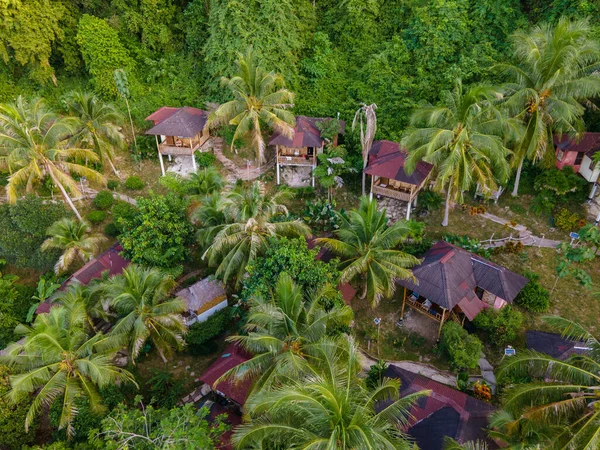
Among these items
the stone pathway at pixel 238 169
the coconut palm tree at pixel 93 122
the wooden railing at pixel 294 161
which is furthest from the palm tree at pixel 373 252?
the coconut palm tree at pixel 93 122

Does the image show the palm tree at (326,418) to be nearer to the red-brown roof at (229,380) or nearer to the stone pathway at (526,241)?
the red-brown roof at (229,380)

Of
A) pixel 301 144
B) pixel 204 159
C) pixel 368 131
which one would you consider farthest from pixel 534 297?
pixel 204 159

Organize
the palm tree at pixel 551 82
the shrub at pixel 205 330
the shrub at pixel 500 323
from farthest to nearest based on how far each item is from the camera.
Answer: the palm tree at pixel 551 82, the shrub at pixel 205 330, the shrub at pixel 500 323

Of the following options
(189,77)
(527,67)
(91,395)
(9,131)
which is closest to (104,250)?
(9,131)

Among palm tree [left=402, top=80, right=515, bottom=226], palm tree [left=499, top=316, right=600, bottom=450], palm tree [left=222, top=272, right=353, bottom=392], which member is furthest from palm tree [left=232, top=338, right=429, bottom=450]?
palm tree [left=402, top=80, right=515, bottom=226]

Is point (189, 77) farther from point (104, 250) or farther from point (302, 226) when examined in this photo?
point (302, 226)

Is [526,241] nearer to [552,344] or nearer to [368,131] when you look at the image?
[552,344]
